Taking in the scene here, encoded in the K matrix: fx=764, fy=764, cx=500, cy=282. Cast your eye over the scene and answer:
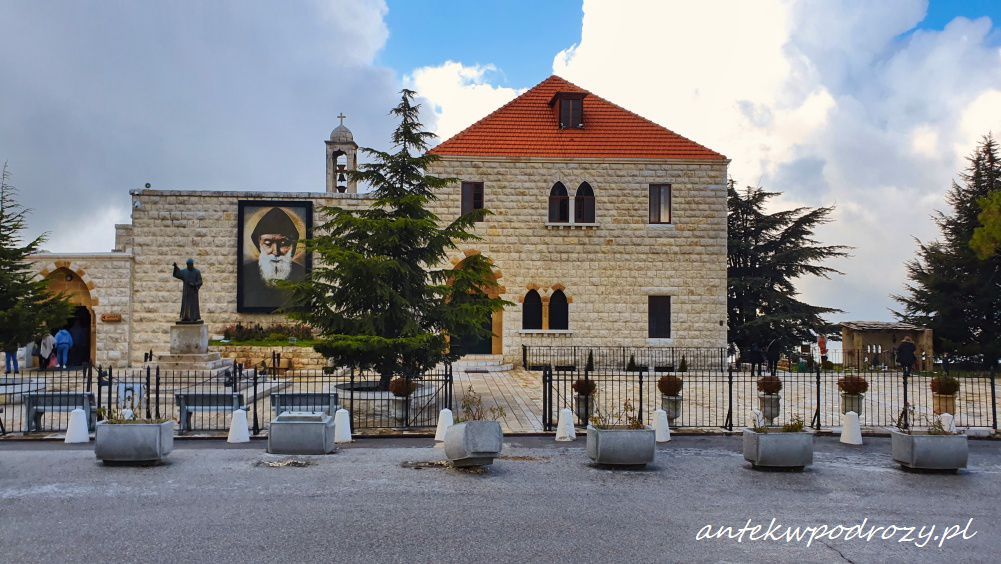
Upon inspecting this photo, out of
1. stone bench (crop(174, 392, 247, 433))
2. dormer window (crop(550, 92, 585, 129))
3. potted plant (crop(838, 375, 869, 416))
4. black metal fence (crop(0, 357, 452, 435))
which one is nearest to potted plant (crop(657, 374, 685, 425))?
potted plant (crop(838, 375, 869, 416))

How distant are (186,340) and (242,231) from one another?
8.16 meters

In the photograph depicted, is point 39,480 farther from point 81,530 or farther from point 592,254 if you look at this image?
point 592,254

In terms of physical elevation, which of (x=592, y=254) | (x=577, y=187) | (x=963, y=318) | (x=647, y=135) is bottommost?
(x=963, y=318)

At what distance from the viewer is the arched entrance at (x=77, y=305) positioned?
2769 centimetres

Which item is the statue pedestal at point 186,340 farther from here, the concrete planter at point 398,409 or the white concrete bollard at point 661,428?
the white concrete bollard at point 661,428

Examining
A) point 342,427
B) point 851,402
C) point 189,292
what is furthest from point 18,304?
point 851,402

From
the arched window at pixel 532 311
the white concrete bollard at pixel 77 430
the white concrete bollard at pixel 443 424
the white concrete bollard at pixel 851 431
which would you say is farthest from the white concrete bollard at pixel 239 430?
the arched window at pixel 532 311

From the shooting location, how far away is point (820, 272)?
116 ft

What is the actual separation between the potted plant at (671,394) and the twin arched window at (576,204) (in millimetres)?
15016

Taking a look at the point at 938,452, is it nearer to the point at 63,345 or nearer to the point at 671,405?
the point at 671,405

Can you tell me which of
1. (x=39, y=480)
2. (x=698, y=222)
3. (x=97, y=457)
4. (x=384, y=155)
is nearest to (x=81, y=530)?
(x=39, y=480)

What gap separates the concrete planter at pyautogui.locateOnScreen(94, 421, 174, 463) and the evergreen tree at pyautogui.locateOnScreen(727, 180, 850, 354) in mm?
27320

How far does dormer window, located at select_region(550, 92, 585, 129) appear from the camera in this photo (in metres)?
30.5

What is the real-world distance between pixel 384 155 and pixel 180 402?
6.58m
